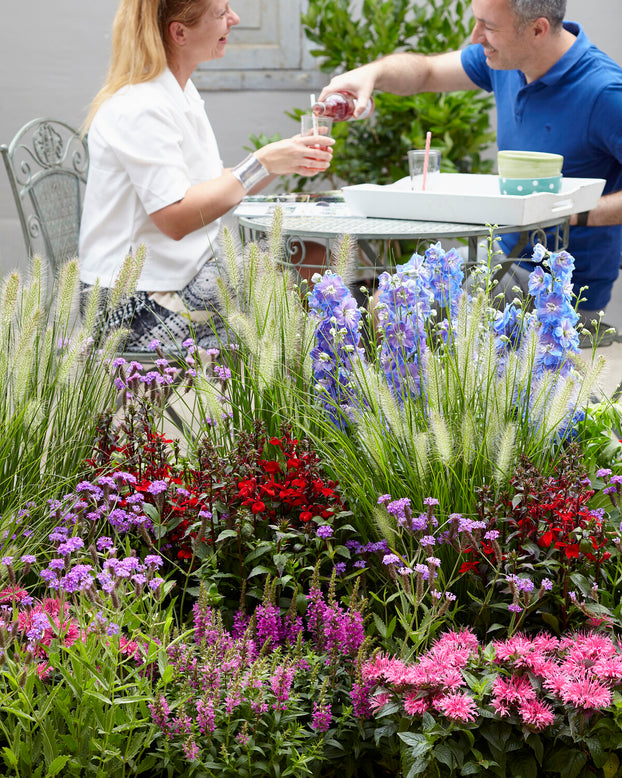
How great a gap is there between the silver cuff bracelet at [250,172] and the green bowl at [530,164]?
0.72 metres

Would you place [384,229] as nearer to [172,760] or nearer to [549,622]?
[549,622]

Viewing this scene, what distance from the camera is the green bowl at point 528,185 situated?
2.43m

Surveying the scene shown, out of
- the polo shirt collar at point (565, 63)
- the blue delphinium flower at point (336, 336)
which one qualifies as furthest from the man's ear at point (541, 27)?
the blue delphinium flower at point (336, 336)

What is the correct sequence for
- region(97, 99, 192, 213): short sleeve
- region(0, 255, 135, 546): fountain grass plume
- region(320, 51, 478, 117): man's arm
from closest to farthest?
1. region(0, 255, 135, 546): fountain grass plume
2. region(97, 99, 192, 213): short sleeve
3. region(320, 51, 478, 117): man's arm

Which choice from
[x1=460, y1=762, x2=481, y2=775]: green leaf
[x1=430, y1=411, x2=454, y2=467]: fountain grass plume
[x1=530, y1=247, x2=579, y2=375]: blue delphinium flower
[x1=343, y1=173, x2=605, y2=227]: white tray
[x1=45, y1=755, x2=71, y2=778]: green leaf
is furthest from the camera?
[x1=343, y1=173, x2=605, y2=227]: white tray

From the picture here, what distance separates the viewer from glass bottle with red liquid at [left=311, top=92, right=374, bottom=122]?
305cm

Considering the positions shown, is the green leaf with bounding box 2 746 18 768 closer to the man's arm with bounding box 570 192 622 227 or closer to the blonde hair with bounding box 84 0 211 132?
the blonde hair with bounding box 84 0 211 132

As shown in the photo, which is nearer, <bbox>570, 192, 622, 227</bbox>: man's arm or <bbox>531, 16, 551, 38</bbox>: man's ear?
<bbox>570, 192, 622, 227</bbox>: man's arm

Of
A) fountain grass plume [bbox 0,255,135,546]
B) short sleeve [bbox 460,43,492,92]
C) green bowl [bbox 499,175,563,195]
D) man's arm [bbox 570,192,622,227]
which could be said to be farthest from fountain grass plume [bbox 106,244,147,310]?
short sleeve [bbox 460,43,492,92]

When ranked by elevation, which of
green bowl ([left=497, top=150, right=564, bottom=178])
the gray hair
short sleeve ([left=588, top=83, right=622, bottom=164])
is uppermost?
the gray hair

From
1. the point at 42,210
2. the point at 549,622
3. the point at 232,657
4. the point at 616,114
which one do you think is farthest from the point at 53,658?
the point at 616,114

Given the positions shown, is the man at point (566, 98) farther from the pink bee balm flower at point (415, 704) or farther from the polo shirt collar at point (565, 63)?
the pink bee balm flower at point (415, 704)

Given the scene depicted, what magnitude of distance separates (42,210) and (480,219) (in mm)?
1509

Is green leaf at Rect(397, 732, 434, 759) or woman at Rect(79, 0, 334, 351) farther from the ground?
woman at Rect(79, 0, 334, 351)
